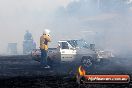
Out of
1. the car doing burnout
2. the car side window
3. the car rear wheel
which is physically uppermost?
the car side window

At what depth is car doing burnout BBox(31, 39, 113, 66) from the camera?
77.5 feet

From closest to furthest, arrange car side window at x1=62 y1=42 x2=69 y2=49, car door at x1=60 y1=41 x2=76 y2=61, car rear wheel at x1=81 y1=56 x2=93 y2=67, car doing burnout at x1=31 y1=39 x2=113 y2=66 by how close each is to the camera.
A: car rear wheel at x1=81 y1=56 x2=93 y2=67 < car doing burnout at x1=31 y1=39 x2=113 y2=66 < car door at x1=60 y1=41 x2=76 y2=61 < car side window at x1=62 y1=42 x2=69 y2=49

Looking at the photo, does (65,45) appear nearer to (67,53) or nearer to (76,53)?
(67,53)

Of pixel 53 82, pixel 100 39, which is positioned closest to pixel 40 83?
pixel 53 82

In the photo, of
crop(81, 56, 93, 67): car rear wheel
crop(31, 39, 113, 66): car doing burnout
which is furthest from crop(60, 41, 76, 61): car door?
crop(81, 56, 93, 67): car rear wheel

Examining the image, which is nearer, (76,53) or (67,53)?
(76,53)

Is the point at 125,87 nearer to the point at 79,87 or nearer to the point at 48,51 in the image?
the point at 79,87

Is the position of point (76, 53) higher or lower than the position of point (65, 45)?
lower

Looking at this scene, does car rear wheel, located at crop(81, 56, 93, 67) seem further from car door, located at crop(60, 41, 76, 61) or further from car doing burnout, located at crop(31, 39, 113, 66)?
car door, located at crop(60, 41, 76, 61)

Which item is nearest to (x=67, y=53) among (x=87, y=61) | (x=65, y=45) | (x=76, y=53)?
(x=76, y=53)

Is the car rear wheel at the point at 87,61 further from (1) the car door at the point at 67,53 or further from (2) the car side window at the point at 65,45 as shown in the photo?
(2) the car side window at the point at 65,45

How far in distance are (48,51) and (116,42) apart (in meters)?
30.1

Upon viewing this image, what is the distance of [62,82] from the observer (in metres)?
14.7

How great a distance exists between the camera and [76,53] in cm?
2381
